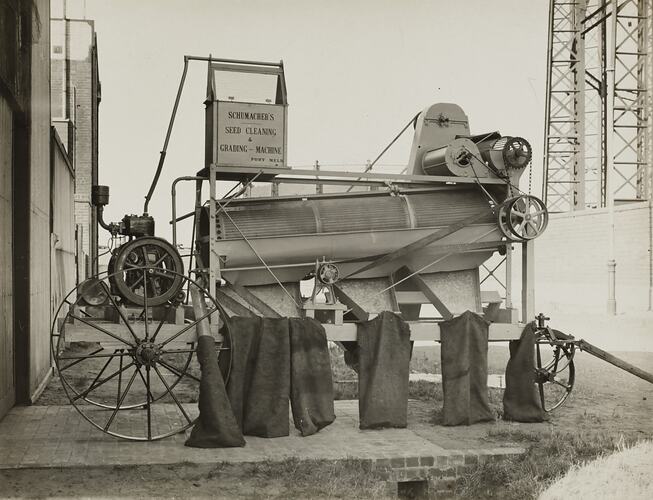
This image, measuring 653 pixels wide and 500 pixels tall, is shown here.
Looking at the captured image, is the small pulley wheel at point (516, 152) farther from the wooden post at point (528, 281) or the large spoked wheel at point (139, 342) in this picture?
the large spoked wheel at point (139, 342)

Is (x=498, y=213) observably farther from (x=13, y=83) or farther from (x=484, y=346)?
(x=13, y=83)

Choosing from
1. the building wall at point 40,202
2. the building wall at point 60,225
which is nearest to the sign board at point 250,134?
the building wall at point 40,202

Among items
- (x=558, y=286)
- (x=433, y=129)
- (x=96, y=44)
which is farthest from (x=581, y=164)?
(x=433, y=129)

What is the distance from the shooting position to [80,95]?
30.6m

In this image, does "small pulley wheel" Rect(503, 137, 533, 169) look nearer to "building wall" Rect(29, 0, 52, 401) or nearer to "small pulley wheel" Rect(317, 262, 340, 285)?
"small pulley wheel" Rect(317, 262, 340, 285)

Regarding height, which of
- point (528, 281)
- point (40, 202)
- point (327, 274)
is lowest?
point (528, 281)

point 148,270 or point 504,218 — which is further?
point 504,218

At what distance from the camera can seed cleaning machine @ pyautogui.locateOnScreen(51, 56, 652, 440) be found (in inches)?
352

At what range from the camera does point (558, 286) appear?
31312 millimetres

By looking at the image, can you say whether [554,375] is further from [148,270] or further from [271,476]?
[148,270]

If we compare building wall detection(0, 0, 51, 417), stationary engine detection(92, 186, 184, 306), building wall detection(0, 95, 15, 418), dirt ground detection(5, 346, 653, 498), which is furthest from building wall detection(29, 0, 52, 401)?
dirt ground detection(5, 346, 653, 498)

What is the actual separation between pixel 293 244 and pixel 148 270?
169cm

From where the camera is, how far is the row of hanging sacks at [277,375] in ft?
28.8

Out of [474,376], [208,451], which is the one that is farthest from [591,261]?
[208,451]
